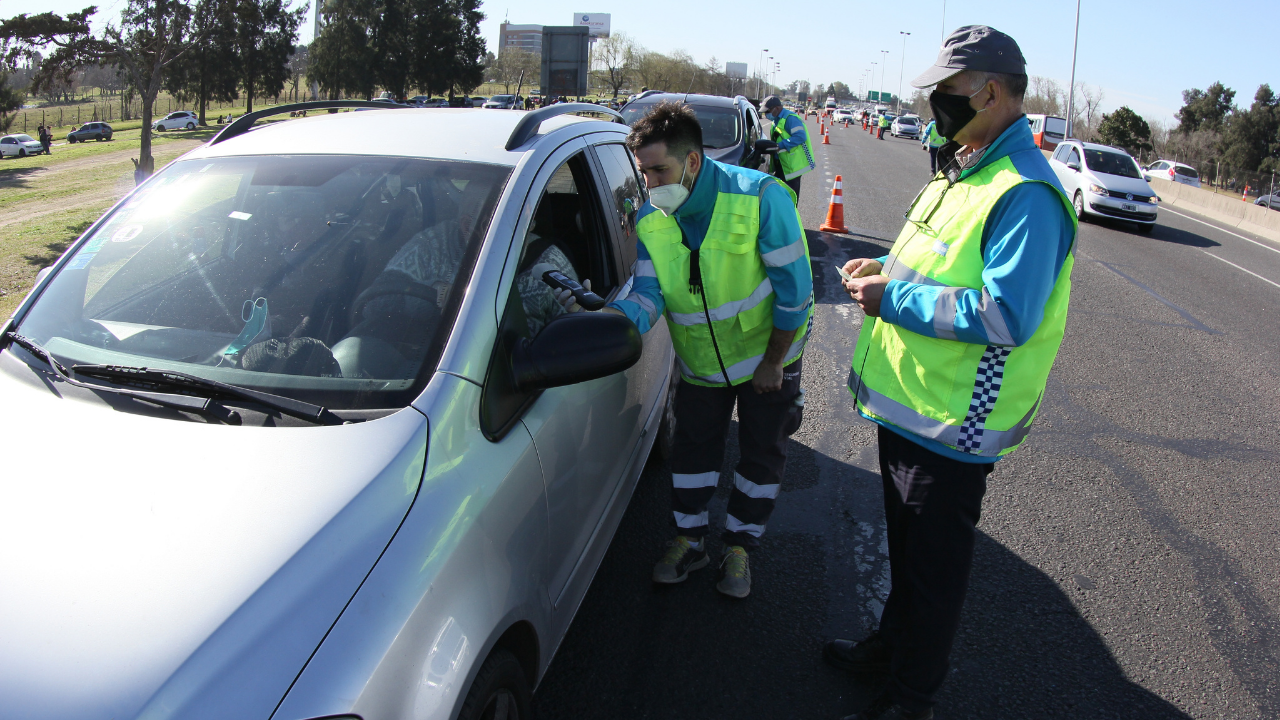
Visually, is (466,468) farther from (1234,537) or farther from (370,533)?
(1234,537)

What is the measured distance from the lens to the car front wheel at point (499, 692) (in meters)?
1.63

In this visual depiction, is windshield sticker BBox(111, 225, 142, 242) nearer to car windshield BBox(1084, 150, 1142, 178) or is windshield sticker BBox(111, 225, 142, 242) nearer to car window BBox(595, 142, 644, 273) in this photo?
car window BBox(595, 142, 644, 273)

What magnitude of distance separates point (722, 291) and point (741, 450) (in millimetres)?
686

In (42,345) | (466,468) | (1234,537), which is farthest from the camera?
(1234,537)

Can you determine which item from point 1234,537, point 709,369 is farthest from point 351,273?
point 1234,537

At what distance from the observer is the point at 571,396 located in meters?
2.31

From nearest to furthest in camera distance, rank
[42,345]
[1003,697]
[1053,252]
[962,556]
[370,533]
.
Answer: [370,533] → [1053,252] → [42,345] → [962,556] → [1003,697]

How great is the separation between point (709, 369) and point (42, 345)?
2.06 metres

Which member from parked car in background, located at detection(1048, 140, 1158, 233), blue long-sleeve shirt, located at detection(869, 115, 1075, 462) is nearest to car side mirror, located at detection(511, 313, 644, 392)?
blue long-sleeve shirt, located at detection(869, 115, 1075, 462)

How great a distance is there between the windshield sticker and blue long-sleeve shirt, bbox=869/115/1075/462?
233 centimetres

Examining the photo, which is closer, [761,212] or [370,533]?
[370,533]

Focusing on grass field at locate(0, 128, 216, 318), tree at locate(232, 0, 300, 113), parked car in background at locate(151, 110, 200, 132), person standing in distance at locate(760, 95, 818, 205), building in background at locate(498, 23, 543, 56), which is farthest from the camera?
building in background at locate(498, 23, 543, 56)

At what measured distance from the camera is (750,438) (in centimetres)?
308

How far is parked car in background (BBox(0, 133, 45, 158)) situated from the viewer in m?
39.3
